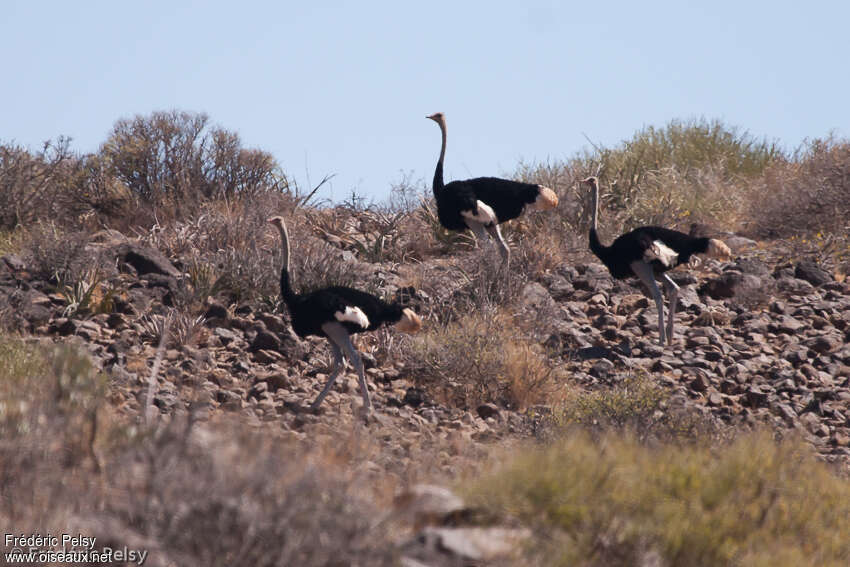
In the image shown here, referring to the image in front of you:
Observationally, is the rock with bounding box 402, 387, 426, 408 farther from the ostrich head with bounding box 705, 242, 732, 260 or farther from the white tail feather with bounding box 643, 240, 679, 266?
the ostrich head with bounding box 705, 242, 732, 260

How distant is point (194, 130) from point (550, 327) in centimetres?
782

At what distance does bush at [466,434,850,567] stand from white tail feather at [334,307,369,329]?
2.77 metres

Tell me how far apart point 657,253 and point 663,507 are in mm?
6238

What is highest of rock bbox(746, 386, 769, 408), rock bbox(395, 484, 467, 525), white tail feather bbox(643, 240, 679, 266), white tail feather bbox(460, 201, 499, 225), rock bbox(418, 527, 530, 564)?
white tail feather bbox(460, 201, 499, 225)

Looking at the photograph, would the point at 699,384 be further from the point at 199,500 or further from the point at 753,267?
the point at 199,500

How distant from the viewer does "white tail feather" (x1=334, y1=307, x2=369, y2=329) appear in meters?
7.83

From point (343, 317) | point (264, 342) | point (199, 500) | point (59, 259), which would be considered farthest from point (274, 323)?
point (199, 500)

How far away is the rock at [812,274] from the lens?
13047 millimetres

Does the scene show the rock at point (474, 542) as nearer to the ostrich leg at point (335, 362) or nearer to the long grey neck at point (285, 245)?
the ostrich leg at point (335, 362)

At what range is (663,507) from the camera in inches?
181

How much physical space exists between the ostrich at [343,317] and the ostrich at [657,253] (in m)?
3.40

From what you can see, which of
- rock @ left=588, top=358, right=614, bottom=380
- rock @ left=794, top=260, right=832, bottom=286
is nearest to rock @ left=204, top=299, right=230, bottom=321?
rock @ left=588, top=358, right=614, bottom=380

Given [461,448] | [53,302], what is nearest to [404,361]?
[461,448]

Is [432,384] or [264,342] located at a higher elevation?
[264,342]
